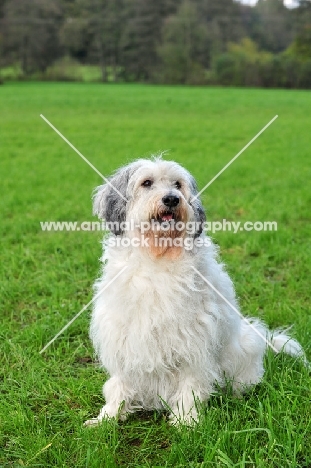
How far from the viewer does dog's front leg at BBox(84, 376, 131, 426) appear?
2.92m

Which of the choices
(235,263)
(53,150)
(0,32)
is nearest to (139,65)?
(0,32)

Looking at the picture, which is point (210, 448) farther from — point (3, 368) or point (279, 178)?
point (279, 178)

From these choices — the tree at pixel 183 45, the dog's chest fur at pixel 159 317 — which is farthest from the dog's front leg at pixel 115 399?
the tree at pixel 183 45

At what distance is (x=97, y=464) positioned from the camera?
2.45 meters

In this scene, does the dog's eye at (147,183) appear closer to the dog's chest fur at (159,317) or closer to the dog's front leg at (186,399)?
the dog's chest fur at (159,317)

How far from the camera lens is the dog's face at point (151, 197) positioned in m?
2.66

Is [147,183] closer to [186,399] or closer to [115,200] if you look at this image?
[115,200]

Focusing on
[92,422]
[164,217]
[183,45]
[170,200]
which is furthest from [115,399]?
[183,45]

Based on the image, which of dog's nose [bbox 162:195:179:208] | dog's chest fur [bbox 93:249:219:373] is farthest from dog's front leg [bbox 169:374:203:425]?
dog's nose [bbox 162:195:179:208]

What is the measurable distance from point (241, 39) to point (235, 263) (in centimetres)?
4607

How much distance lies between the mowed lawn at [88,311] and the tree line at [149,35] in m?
35.6

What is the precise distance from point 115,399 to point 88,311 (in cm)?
130

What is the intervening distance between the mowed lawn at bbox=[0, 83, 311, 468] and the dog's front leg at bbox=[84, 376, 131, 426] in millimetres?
75

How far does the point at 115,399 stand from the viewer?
2.97 meters
